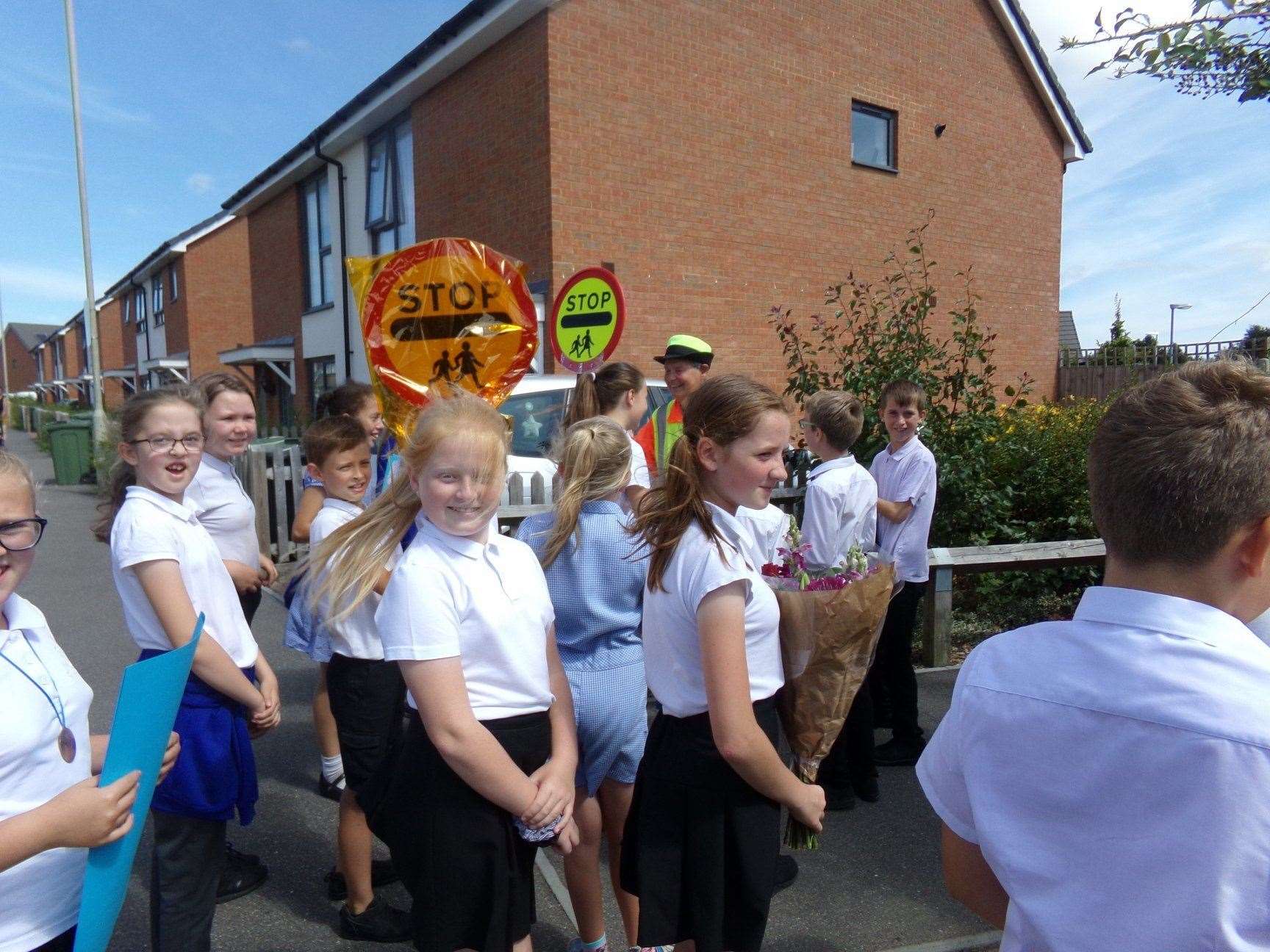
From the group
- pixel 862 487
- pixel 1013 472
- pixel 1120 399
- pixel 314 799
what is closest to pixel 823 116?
pixel 1013 472

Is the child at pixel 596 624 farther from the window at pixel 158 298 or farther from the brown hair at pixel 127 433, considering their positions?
the window at pixel 158 298

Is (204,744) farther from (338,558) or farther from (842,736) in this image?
(842,736)

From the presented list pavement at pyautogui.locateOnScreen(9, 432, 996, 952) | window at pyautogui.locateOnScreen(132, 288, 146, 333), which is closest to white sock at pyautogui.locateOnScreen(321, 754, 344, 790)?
pavement at pyautogui.locateOnScreen(9, 432, 996, 952)

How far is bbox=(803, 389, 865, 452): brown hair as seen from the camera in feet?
12.9

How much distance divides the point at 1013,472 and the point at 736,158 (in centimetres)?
618

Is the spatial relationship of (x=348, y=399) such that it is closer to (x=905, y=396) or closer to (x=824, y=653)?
(x=905, y=396)

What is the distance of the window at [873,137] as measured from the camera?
508 inches

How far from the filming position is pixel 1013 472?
736 centimetres

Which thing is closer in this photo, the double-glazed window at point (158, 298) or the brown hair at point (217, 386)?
the brown hair at point (217, 386)

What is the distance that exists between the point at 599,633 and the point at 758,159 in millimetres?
10311

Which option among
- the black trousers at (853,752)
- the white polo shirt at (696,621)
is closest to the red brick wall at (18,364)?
the black trousers at (853,752)

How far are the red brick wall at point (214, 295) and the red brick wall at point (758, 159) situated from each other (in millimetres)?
15365

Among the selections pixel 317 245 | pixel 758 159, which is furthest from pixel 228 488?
pixel 317 245

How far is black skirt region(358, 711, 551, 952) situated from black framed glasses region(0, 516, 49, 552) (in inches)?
36.1
